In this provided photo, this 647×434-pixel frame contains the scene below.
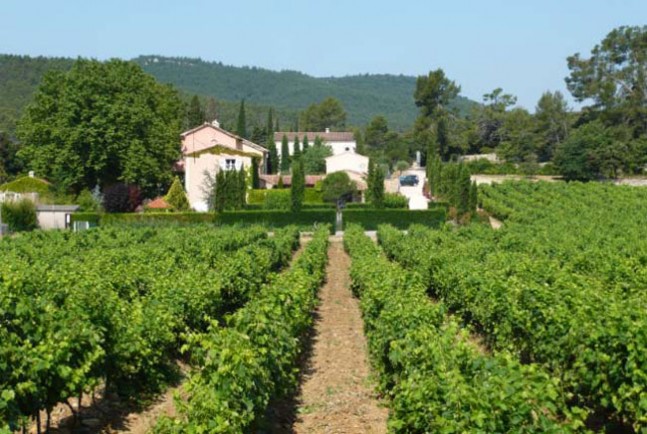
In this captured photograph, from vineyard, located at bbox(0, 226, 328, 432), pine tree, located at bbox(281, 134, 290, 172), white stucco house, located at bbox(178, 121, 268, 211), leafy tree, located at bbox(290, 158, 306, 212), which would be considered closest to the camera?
vineyard, located at bbox(0, 226, 328, 432)

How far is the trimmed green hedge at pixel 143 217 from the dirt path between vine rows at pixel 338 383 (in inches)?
1124

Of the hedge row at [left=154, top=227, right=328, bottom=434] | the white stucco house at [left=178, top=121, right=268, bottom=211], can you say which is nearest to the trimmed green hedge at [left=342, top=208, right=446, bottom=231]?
the white stucco house at [left=178, top=121, right=268, bottom=211]

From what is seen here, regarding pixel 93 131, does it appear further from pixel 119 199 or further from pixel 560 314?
pixel 560 314

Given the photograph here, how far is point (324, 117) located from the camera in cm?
15762

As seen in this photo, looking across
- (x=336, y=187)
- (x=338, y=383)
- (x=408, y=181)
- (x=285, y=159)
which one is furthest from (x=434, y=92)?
(x=338, y=383)

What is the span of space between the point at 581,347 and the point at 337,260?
74.5ft

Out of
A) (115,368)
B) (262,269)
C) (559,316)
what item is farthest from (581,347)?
(262,269)

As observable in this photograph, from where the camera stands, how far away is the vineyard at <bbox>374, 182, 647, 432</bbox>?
8.41m

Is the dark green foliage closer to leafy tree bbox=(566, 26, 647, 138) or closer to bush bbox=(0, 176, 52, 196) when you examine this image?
bush bbox=(0, 176, 52, 196)

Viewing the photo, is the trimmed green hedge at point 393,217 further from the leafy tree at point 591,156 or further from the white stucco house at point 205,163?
the leafy tree at point 591,156

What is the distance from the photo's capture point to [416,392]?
7746 millimetres

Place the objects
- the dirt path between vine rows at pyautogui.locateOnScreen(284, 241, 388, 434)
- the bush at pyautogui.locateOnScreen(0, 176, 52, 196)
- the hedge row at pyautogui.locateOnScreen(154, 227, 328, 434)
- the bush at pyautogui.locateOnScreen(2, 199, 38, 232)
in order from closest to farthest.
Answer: the hedge row at pyautogui.locateOnScreen(154, 227, 328, 434) < the dirt path between vine rows at pyautogui.locateOnScreen(284, 241, 388, 434) < the bush at pyautogui.locateOnScreen(2, 199, 38, 232) < the bush at pyautogui.locateOnScreen(0, 176, 52, 196)

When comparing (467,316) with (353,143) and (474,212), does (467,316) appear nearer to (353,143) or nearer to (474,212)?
(474,212)

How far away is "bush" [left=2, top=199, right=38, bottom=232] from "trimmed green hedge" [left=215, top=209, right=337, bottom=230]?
11.0 metres
